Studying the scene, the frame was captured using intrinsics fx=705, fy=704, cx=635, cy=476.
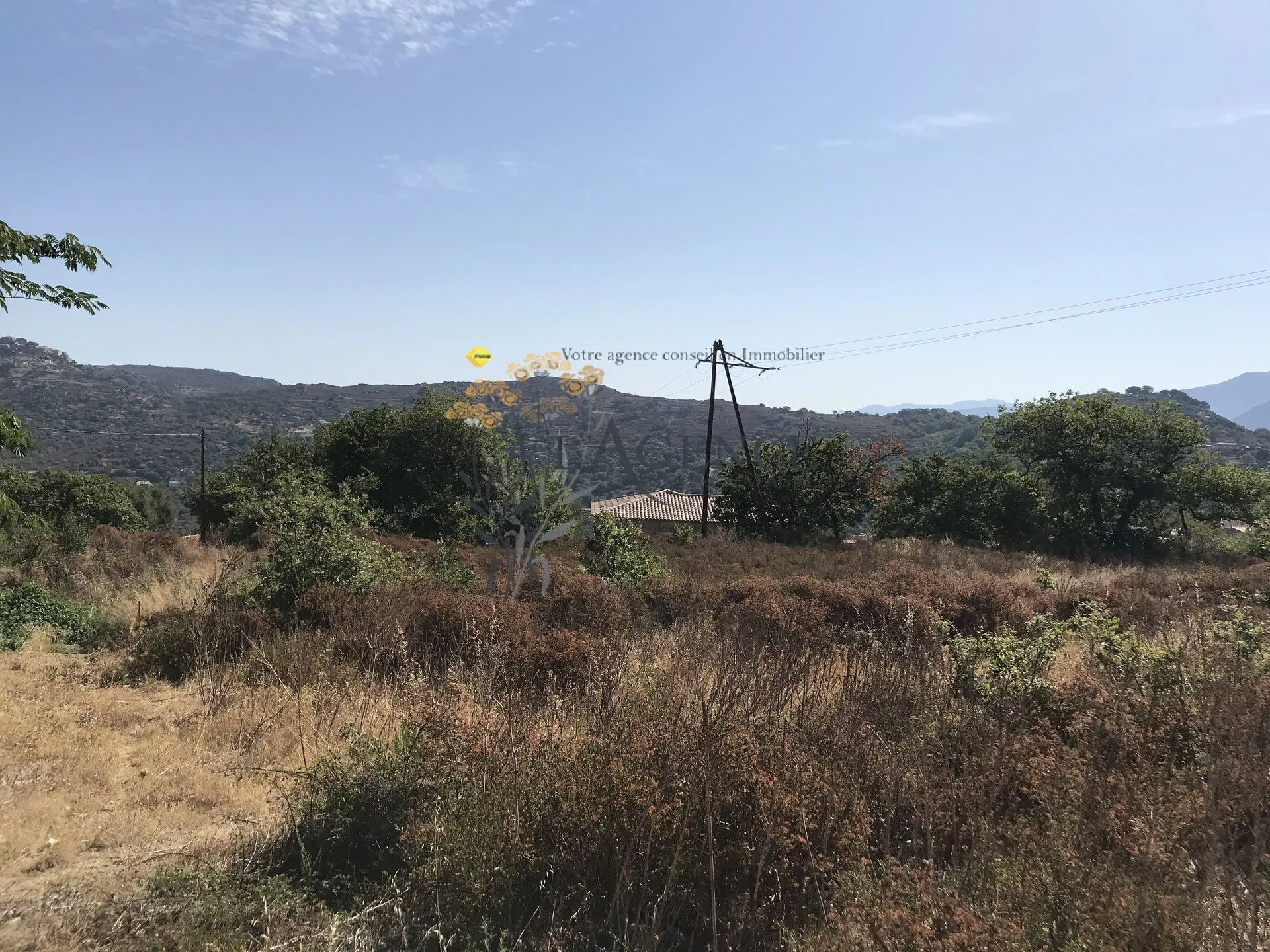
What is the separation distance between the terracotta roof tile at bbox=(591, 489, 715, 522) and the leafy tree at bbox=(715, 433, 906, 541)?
52.3 feet

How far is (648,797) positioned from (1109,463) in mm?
32276

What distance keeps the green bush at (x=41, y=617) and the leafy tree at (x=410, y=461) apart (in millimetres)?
9218

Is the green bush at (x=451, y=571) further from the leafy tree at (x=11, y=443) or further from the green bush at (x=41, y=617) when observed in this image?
the leafy tree at (x=11, y=443)

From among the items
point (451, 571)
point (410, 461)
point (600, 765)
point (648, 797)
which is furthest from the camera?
point (410, 461)

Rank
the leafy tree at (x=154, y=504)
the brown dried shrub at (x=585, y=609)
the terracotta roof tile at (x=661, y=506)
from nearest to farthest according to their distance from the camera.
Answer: the brown dried shrub at (x=585, y=609), the leafy tree at (x=154, y=504), the terracotta roof tile at (x=661, y=506)

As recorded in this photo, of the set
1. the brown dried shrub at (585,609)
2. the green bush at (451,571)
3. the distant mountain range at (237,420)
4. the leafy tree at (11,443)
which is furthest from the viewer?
the distant mountain range at (237,420)

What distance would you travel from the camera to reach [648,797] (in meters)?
2.78

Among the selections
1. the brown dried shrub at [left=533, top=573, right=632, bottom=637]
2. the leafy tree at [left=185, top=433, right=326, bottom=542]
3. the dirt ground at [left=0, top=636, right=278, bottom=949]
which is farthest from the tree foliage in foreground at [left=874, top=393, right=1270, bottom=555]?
the dirt ground at [left=0, top=636, right=278, bottom=949]

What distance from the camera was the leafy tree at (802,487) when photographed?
91.2 feet

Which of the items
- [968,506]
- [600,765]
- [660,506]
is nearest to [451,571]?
[600,765]

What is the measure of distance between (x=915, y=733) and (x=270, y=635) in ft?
19.3

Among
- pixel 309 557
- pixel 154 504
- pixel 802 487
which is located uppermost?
pixel 309 557

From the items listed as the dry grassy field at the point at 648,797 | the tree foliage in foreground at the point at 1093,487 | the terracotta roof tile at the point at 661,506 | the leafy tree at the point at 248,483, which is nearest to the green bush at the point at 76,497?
the leafy tree at the point at 248,483

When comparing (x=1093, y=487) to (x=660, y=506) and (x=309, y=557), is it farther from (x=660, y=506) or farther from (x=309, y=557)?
(x=309, y=557)
